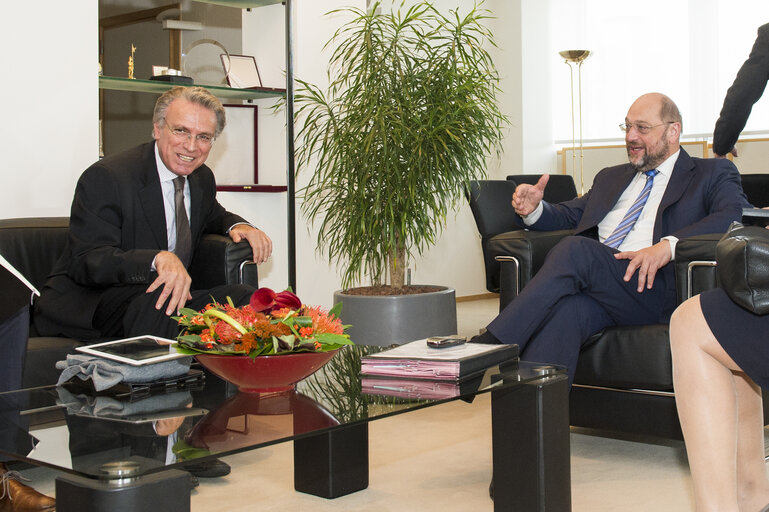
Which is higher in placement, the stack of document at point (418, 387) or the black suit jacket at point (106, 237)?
the black suit jacket at point (106, 237)

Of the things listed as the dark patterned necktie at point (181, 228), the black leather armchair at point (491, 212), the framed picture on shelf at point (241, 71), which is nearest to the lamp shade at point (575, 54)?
the black leather armchair at point (491, 212)

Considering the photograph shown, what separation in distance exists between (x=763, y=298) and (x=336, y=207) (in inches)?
100

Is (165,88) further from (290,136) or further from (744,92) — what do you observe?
(744,92)

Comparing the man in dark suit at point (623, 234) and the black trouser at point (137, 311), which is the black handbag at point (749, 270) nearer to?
the man in dark suit at point (623, 234)

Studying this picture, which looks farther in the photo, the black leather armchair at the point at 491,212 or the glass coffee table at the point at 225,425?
the black leather armchair at the point at 491,212

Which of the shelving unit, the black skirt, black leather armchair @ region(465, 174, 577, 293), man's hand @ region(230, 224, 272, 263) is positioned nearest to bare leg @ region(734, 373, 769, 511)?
the black skirt

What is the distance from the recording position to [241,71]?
415cm

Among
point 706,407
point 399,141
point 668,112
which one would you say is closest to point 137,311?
point 399,141

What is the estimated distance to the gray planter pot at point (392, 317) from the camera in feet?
12.4

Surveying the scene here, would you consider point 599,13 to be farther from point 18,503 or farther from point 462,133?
point 18,503

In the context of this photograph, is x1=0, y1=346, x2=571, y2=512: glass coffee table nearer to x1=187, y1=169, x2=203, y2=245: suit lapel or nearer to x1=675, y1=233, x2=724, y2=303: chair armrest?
x1=675, y1=233, x2=724, y2=303: chair armrest

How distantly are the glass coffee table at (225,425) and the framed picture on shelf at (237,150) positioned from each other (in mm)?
2311

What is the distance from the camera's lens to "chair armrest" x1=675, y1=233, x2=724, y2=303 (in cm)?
249

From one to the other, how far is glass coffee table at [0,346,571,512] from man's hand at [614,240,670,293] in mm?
908
